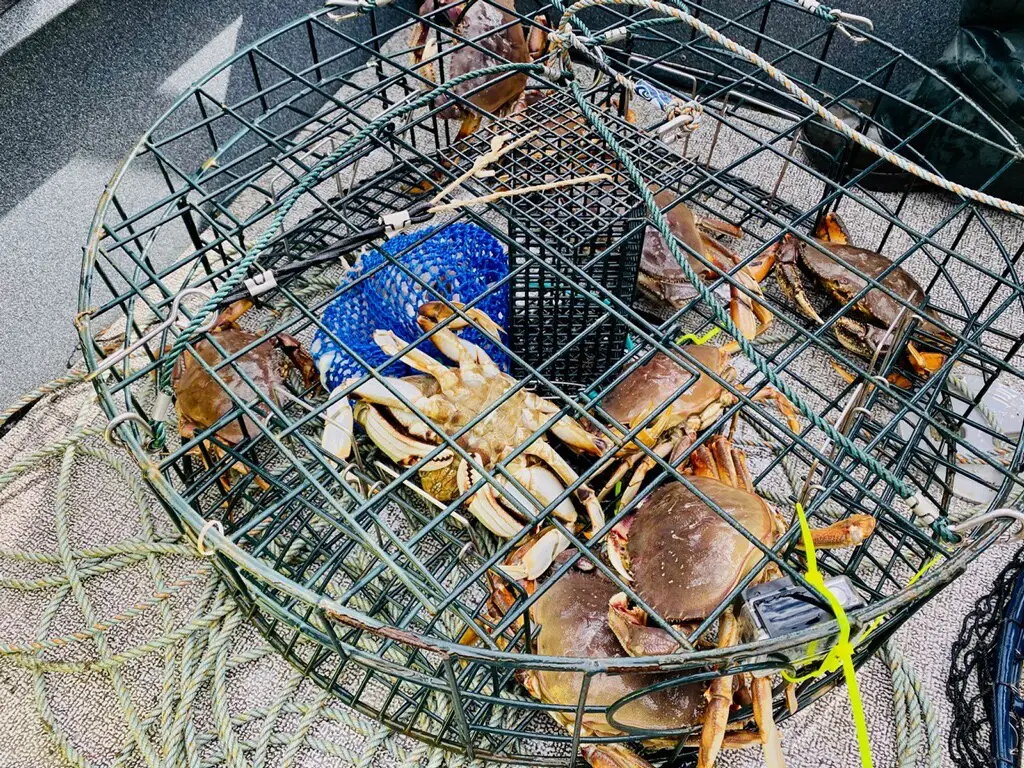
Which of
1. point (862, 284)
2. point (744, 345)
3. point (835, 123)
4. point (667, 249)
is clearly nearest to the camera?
point (744, 345)

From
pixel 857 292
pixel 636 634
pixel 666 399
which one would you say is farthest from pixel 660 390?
pixel 857 292

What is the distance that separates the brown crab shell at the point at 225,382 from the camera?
185 cm

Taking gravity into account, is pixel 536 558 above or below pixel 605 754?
above

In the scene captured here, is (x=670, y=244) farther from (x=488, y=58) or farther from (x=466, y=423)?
(x=488, y=58)

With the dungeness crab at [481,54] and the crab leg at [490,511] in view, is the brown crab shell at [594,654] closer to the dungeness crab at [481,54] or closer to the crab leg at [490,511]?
the crab leg at [490,511]

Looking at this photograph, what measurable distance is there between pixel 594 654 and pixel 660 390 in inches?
23.8

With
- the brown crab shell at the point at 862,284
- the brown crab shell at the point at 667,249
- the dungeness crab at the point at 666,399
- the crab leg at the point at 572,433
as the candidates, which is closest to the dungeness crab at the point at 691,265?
the brown crab shell at the point at 667,249

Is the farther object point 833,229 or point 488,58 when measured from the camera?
point 488,58

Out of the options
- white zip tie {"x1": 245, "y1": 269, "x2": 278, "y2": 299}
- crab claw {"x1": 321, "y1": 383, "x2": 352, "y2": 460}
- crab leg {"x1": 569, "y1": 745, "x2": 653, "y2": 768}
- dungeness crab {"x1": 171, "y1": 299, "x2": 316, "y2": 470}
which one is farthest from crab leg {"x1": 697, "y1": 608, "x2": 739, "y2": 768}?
dungeness crab {"x1": 171, "y1": 299, "x2": 316, "y2": 470}

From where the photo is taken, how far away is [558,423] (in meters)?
1.60

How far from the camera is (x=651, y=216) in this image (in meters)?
1.36

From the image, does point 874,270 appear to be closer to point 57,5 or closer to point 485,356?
point 485,356

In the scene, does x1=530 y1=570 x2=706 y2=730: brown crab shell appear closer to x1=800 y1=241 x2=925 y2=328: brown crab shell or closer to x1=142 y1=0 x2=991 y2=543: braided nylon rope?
x1=142 y1=0 x2=991 y2=543: braided nylon rope

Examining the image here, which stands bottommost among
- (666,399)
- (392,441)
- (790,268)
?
(666,399)
